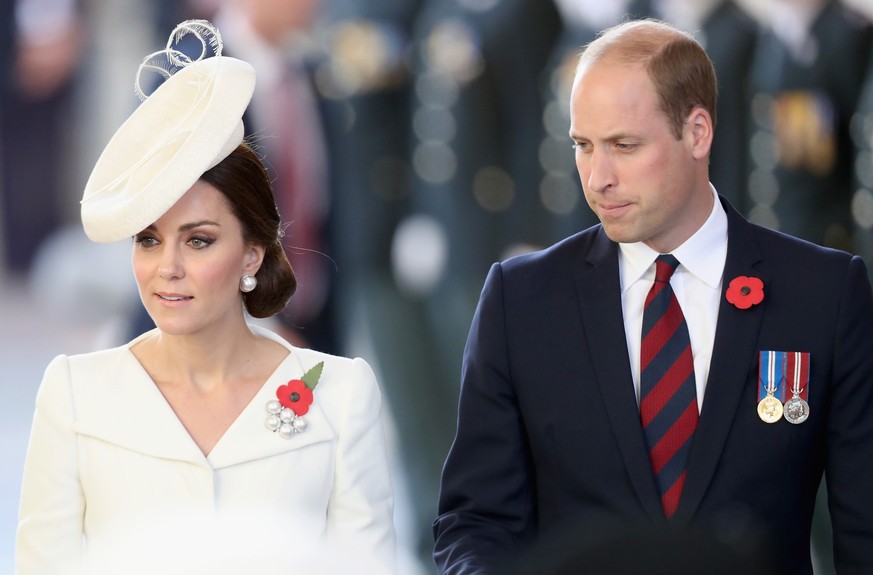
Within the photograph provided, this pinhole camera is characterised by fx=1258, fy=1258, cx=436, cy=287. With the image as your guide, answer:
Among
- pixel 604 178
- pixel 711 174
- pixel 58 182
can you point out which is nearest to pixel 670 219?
pixel 604 178

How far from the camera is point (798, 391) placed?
7.06 ft

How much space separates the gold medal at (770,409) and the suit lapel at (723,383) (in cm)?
4

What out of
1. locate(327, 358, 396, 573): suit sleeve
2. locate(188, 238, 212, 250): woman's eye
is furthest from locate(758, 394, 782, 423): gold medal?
locate(188, 238, 212, 250): woman's eye

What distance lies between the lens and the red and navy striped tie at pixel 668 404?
215 centimetres

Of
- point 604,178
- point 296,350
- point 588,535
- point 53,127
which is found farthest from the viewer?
point 53,127

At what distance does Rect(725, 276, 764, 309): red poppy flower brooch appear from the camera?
218 cm

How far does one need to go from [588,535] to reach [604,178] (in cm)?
135

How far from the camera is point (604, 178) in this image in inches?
82.9

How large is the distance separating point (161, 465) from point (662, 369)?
87 centimetres

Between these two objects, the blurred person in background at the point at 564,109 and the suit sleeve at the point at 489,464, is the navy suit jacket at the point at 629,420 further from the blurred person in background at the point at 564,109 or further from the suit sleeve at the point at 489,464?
the blurred person in background at the point at 564,109

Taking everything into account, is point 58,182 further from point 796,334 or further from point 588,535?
point 588,535

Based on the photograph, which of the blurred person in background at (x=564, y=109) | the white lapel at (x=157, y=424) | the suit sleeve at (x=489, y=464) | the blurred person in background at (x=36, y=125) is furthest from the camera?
the blurred person in background at (x=564, y=109)

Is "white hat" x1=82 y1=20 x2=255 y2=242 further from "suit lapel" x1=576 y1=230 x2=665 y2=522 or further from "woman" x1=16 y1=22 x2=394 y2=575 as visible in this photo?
"suit lapel" x1=576 y1=230 x2=665 y2=522

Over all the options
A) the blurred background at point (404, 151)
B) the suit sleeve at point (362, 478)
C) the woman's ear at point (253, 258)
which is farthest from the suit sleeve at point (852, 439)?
the blurred background at point (404, 151)
